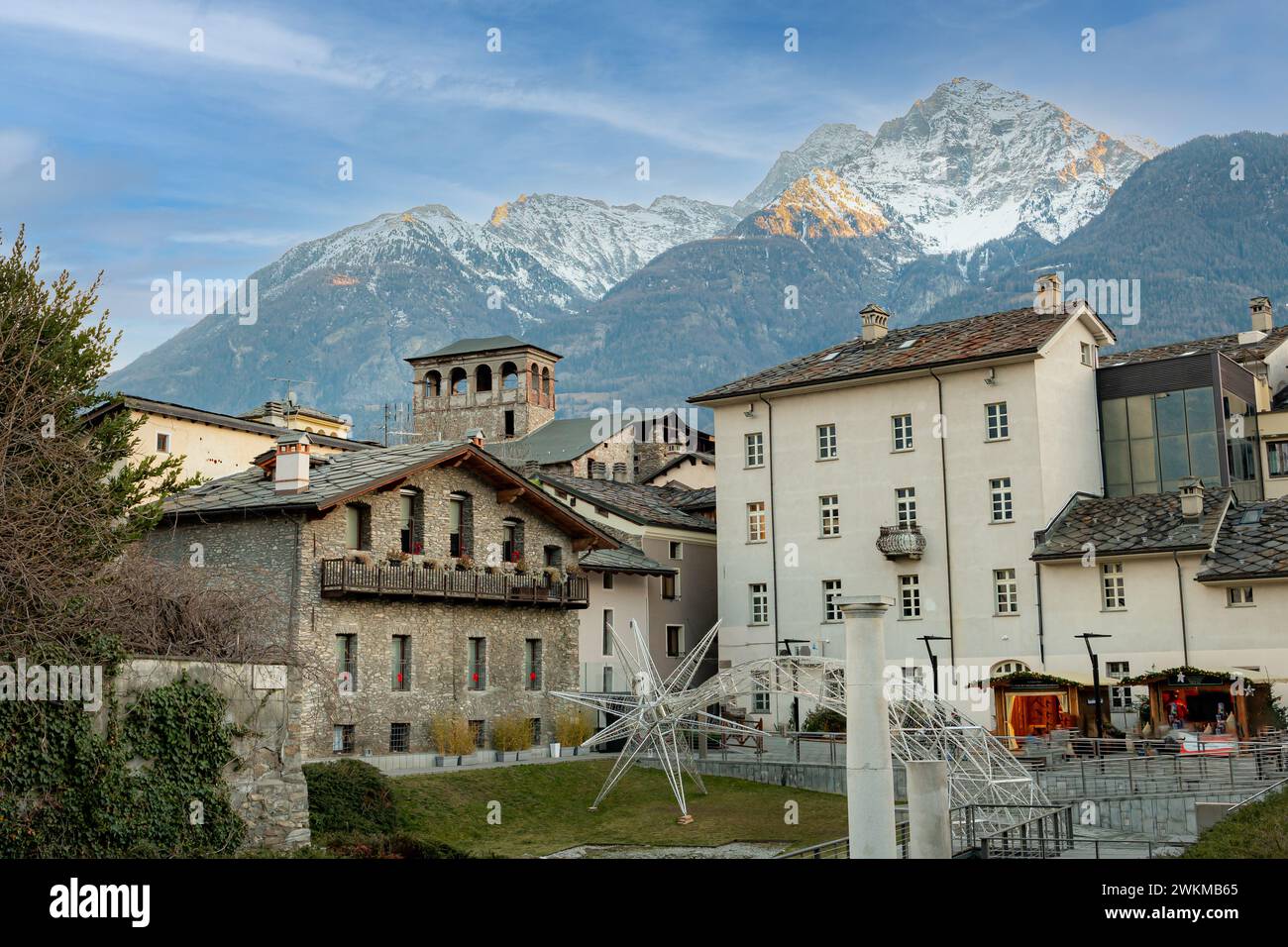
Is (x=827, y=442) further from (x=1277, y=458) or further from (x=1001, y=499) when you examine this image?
(x=1277, y=458)

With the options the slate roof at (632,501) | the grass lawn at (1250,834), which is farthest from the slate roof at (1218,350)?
the grass lawn at (1250,834)

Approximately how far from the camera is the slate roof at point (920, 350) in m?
46.7

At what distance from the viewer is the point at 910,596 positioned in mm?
47094

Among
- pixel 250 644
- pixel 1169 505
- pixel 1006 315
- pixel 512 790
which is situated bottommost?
pixel 512 790

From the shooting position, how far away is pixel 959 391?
47219 millimetres

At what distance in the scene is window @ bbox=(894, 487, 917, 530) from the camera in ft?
156

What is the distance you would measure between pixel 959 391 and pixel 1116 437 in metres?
6.75

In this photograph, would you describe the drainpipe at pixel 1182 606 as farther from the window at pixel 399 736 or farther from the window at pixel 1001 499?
the window at pixel 399 736

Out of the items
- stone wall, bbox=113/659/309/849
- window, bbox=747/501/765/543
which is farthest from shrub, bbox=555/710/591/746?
stone wall, bbox=113/659/309/849

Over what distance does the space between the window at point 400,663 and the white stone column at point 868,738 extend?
21668 mm

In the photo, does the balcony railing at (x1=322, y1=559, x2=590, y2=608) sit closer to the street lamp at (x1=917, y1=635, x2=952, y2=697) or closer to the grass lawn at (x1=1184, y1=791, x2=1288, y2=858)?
the street lamp at (x1=917, y1=635, x2=952, y2=697)

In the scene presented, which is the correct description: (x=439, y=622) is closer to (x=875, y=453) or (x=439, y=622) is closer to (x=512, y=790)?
(x=512, y=790)
